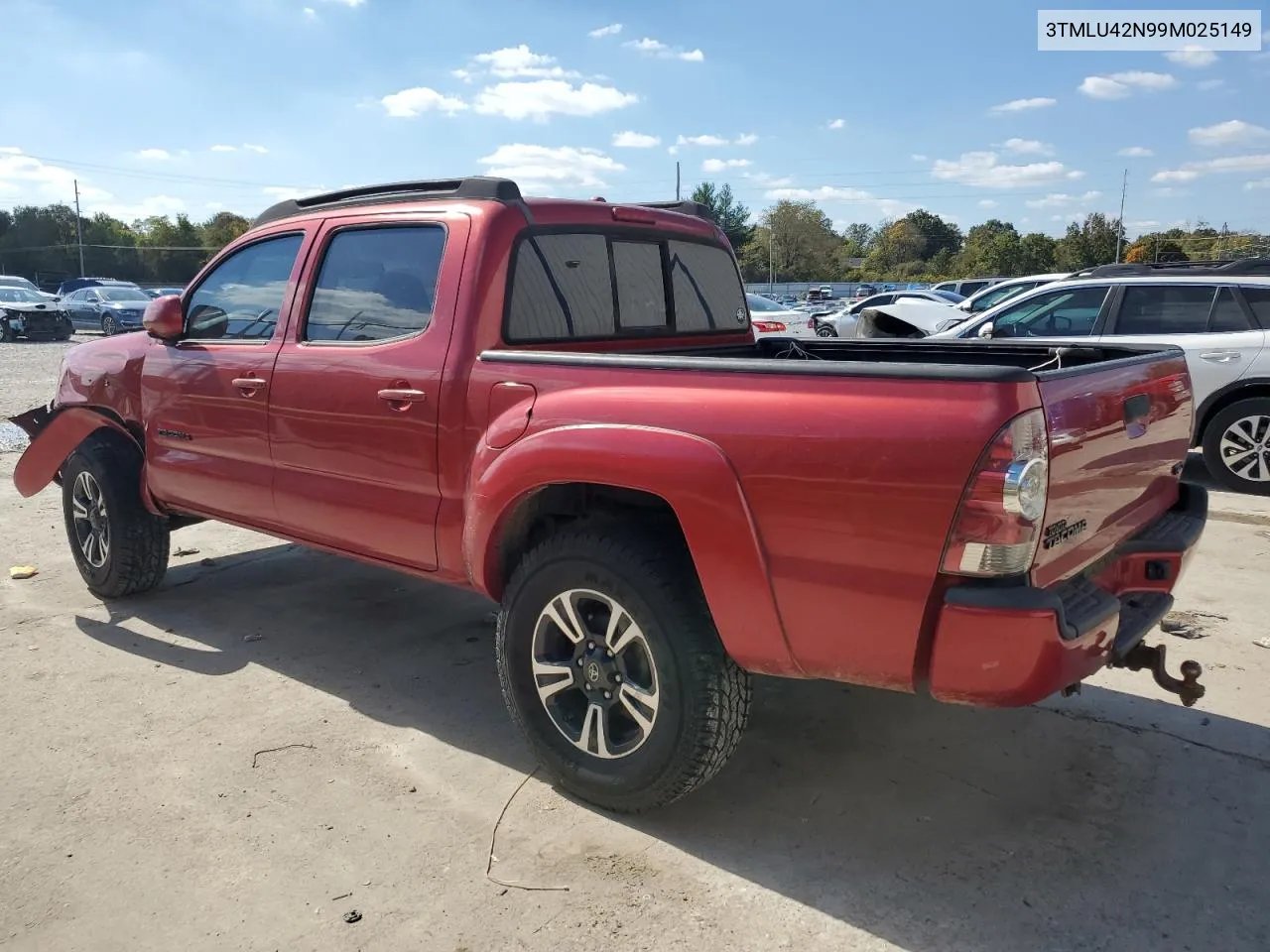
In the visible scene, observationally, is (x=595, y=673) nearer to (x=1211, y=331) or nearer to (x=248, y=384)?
(x=248, y=384)

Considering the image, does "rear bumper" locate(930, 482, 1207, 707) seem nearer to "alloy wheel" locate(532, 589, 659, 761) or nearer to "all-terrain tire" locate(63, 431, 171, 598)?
"alloy wheel" locate(532, 589, 659, 761)

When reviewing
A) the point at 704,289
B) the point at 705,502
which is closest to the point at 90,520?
the point at 704,289

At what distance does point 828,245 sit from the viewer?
90.4 m

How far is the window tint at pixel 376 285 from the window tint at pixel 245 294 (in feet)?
0.89

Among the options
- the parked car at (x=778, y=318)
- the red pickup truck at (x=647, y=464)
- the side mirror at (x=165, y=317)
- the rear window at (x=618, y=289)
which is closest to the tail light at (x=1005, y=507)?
the red pickup truck at (x=647, y=464)

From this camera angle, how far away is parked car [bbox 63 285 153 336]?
2684 cm

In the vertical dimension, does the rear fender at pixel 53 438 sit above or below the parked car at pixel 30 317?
below

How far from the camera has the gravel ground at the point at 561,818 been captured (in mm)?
2586

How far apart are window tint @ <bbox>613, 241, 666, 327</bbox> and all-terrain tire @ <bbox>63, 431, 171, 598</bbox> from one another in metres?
2.81

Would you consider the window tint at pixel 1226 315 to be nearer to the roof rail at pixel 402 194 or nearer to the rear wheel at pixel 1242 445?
the rear wheel at pixel 1242 445

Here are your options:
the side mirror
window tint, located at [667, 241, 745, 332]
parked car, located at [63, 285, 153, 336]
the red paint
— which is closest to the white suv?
window tint, located at [667, 241, 745, 332]

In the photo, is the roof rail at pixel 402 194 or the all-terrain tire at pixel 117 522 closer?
the roof rail at pixel 402 194

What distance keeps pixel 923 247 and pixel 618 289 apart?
95885 millimetres

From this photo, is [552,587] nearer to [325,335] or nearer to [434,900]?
[434,900]
